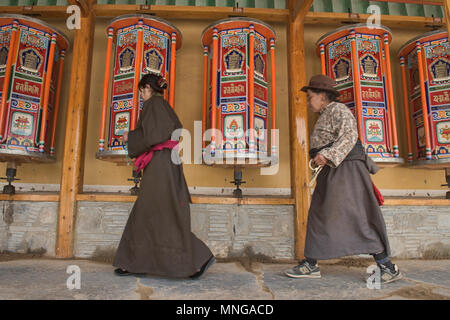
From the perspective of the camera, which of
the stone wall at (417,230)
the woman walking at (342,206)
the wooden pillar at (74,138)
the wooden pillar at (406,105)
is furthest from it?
the wooden pillar at (406,105)

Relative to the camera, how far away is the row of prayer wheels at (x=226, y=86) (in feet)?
11.0

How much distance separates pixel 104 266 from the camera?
108 inches

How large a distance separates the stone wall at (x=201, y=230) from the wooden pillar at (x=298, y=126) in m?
0.11

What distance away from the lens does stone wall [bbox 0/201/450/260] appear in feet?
10.2

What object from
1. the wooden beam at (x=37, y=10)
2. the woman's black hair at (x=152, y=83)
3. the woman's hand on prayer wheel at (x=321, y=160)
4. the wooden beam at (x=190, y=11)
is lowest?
the woman's hand on prayer wheel at (x=321, y=160)

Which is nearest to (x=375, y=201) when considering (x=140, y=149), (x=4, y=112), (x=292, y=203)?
(x=292, y=203)

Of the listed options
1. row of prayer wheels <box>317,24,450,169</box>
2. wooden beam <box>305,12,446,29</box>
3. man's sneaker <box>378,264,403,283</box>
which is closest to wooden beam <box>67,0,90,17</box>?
wooden beam <box>305,12,446,29</box>

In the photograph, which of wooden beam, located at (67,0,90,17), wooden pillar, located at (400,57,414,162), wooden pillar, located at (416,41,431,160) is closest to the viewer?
wooden beam, located at (67,0,90,17)

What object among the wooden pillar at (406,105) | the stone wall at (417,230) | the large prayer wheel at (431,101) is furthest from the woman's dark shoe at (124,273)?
the wooden pillar at (406,105)

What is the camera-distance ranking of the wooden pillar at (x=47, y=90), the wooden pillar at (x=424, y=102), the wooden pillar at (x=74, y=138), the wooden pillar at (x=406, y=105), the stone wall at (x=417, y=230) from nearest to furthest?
the wooden pillar at (x=74, y=138) < the stone wall at (x=417, y=230) < the wooden pillar at (x=47, y=90) < the wooden pillar at (x=424, y=102) < the wooden pillar at (x=406, y=105)

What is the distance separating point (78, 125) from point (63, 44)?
1.35 metres

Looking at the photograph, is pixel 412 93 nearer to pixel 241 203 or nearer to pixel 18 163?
pixel 241 203

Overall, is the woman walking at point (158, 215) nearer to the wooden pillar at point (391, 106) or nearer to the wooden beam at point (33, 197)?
the wooden beam at point (33, 197)

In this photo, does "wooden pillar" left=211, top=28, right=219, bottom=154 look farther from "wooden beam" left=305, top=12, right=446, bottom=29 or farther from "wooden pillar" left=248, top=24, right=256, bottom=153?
"wooden beam" left=305, top=12, right=446, bottom=29
